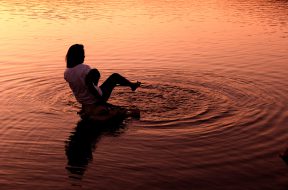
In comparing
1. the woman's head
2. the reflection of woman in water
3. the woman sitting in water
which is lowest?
the reflection of woman in water

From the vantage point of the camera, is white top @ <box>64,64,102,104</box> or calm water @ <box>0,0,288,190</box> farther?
white top @ <box>64,64,102,104</box>

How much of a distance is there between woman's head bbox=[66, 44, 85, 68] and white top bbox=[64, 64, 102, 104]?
110 mm

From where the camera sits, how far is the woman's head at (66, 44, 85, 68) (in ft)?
34.3

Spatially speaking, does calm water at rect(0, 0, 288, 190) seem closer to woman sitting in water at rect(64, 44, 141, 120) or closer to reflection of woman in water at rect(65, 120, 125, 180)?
reflection of woman in water at rect(65, 120, 125, 180)

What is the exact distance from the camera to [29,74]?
15922 millimetres

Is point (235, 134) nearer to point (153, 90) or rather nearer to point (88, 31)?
point (153, 90)

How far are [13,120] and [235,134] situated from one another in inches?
215

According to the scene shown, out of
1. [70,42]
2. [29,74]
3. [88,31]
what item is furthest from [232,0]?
[29,74]

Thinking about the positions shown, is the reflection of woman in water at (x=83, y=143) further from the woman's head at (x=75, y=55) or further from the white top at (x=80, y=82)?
the woman's head at (x=75, y=55)

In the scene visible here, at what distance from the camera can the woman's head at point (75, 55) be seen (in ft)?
34.3

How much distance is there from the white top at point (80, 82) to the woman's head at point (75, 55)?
4.3 inches

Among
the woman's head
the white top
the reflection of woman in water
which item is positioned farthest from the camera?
the white top

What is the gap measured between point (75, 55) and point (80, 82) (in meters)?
0.68

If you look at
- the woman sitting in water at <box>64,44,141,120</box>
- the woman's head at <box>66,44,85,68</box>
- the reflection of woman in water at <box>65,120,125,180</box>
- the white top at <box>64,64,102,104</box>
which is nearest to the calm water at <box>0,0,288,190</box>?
the reflection of woman in water at <box>65,120,125,180</box>
